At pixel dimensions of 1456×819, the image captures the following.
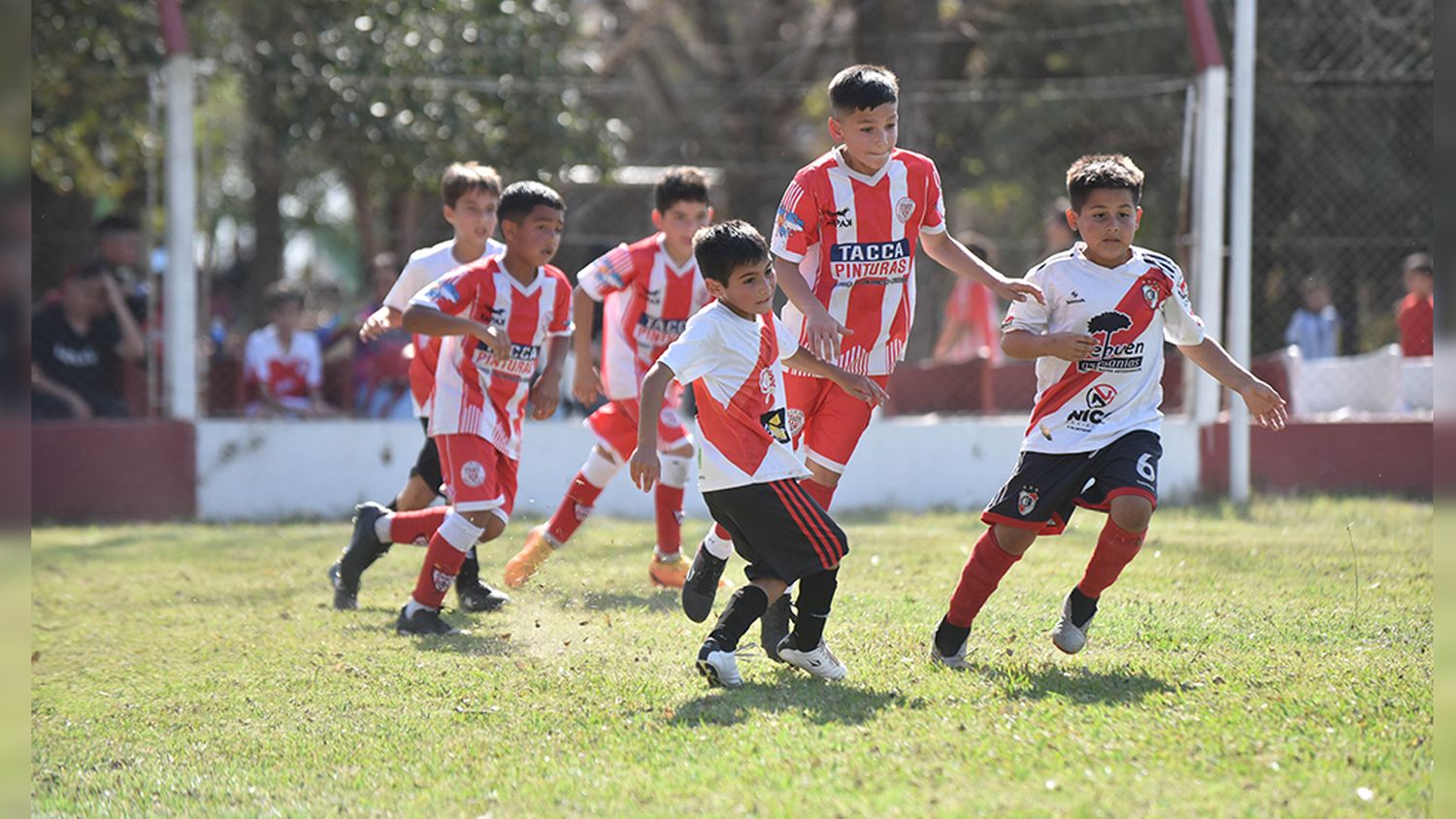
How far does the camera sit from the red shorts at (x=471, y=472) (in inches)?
268

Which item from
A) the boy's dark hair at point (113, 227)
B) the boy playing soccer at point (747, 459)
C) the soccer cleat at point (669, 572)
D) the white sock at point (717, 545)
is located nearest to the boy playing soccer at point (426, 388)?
the soccer cleat at point (669, 572)

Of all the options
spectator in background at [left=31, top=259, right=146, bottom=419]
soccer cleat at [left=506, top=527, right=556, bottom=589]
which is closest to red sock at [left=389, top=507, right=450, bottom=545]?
soccer cleat at [left=506, top=527, right=556, bottom=589]

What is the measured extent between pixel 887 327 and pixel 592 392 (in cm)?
160

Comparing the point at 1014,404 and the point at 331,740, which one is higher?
the point at 1014,404

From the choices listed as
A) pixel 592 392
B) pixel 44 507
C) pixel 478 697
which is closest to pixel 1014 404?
pixel 592 392

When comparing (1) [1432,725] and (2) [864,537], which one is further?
(2) [864,537]

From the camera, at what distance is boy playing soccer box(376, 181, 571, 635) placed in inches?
266

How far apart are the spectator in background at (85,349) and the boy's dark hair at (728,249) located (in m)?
7.55

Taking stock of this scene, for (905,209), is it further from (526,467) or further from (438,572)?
(526,467)

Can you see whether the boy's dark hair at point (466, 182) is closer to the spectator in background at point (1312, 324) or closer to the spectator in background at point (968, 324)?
the spectator in background at point (968, 324)

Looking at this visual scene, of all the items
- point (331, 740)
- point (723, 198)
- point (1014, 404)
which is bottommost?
point (331, 740)

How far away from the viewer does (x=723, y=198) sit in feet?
47.2

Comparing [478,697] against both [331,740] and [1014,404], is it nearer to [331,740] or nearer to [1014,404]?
[331,740]

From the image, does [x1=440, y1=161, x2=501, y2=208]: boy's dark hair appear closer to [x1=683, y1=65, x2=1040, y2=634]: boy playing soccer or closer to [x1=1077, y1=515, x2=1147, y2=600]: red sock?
[x1=683, y1=65, x2=1040, y2=634]: boy playing soccer
